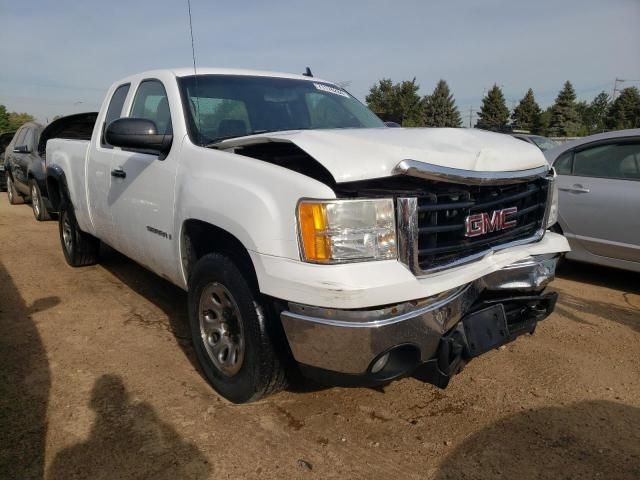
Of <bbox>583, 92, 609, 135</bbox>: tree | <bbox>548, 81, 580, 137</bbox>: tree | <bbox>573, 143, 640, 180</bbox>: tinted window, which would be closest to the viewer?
<bbox>573, 143, 640, 180</bbox>: tinted window

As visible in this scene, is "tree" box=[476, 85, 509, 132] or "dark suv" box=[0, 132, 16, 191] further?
"tree" box=[476, 85, 509, 132]

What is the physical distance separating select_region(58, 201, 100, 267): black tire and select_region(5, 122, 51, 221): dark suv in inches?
116

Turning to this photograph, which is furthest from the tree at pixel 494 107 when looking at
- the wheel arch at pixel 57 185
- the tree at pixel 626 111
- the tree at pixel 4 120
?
the wheel arch at pixel 57 185

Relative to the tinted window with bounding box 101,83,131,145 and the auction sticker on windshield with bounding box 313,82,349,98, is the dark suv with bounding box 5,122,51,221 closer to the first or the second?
the tinted window with bounding box 101,83,131,145

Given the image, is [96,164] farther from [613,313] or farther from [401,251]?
[613,313]

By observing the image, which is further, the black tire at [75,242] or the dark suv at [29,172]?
the dark suv at [29,172]

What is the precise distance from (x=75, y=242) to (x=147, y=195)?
2.59m

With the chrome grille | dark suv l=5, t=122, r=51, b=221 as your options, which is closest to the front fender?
the chrome grille

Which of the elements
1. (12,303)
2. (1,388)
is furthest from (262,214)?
(12,303)

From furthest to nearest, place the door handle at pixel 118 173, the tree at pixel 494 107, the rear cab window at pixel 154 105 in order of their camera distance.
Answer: the tree at pixel 494 107, the door handle at pixel 118 173, the rear cab window at pixel 154 105

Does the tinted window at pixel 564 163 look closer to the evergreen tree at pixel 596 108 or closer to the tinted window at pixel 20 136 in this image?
the tinted window at pixel 20 136

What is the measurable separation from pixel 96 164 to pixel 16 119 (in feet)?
199

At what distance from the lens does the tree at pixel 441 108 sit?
6394cm

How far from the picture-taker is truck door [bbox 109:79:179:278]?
3.28m
